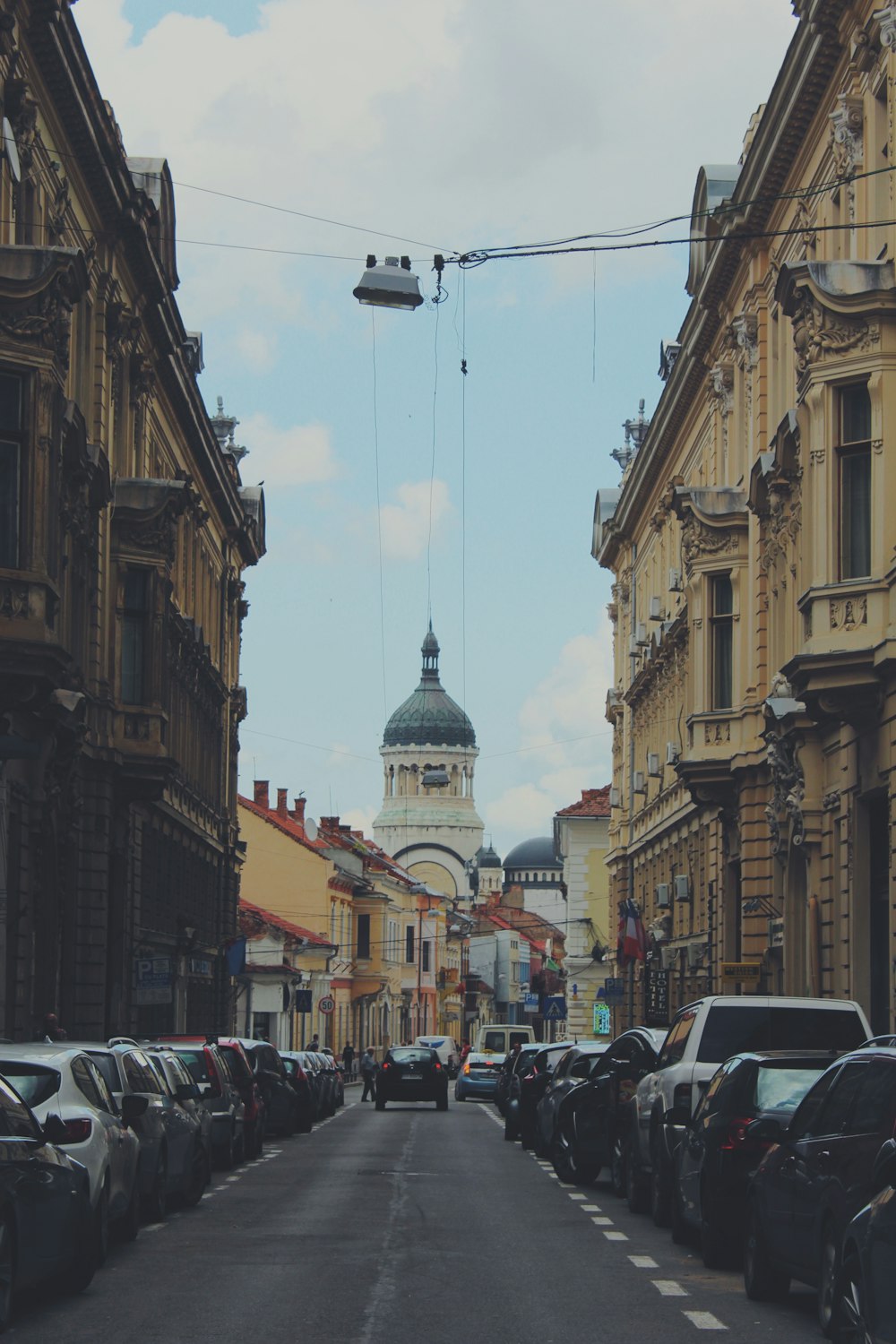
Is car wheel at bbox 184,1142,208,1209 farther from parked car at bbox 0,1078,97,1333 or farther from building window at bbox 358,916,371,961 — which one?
building window at bbox 358,916,371,961

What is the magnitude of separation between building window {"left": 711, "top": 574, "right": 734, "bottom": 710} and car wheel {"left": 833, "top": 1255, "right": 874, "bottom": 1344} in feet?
94.9

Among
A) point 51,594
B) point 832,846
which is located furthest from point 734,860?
point 51,594

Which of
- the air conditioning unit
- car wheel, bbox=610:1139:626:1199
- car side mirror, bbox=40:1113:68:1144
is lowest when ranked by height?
car wheel, bbox=610:1139:626:1199

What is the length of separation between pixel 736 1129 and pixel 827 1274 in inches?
128

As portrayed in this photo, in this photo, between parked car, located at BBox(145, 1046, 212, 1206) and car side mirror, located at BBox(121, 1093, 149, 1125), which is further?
parked car, located at BBox(145, 1046, 212, 1206)

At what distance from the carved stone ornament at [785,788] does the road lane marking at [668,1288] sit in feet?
53.7

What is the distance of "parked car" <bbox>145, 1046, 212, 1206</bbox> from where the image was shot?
19.4m

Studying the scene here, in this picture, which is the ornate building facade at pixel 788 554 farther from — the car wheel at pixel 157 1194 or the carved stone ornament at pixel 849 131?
the car wheel at pixel 157 1194

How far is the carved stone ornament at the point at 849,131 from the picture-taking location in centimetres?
2791

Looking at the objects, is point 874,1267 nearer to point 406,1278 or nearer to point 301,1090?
point 406,1278

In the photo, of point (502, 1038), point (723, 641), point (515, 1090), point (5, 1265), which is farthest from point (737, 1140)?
point (502, 1038)

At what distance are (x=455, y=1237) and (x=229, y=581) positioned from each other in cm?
4468

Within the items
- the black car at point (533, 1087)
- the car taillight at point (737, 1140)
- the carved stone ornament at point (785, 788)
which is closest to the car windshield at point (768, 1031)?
the car taillight at point (737, 1140)

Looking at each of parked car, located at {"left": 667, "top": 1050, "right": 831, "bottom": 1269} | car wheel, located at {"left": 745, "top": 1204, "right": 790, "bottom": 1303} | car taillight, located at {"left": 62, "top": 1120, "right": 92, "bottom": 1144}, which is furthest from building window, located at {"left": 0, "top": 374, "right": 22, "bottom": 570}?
car wheel, located at {"left": 745, "top": 1204, "right": 790, "bottom": 1303}
